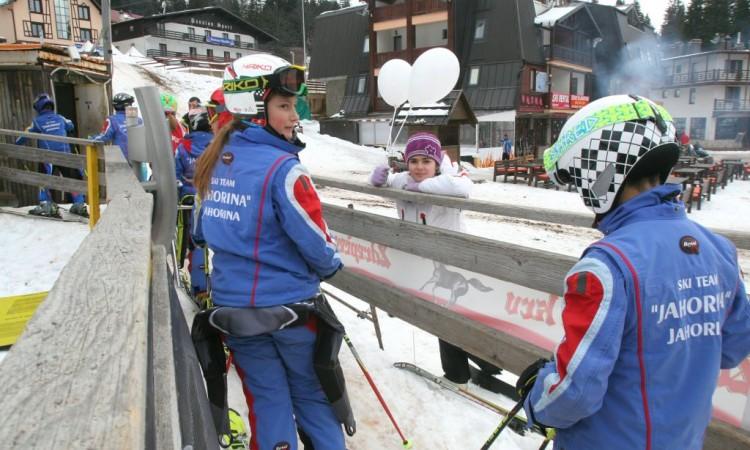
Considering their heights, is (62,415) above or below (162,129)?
below

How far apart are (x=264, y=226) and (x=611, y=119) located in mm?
1422

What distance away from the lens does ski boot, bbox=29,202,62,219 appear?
9.12 metres

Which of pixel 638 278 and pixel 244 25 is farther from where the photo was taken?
pixel 244 25

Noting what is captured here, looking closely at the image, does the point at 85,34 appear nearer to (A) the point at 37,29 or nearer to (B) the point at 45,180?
(A) the point at 37,29

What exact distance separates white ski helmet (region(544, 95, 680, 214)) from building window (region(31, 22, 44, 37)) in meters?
61.5

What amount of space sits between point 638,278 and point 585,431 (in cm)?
55

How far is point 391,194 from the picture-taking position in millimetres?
4465

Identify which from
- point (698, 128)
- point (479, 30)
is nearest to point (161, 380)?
point (479, 30)

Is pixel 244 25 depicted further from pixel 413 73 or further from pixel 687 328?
pixel 687 328

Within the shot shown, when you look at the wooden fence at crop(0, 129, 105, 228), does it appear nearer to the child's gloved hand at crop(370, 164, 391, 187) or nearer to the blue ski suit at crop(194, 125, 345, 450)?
the child's gloved hand at crop(370, 164, 391, 187)

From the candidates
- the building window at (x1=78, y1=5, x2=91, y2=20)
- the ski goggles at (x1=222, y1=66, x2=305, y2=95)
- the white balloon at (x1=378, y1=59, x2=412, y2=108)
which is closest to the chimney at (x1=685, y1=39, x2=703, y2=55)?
the white balloon at (x1=378, y1=59, x2=412, y2=108)

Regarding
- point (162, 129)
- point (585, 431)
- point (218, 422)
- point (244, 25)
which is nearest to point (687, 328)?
point (585, 431)

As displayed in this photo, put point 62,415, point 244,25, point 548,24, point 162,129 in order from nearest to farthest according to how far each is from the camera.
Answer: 1. point 62,415
2. point 162,129
3. point 548,24
4. point 244,25

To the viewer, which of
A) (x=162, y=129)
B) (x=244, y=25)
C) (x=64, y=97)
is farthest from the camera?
(x=244, y=25)
